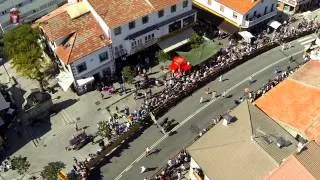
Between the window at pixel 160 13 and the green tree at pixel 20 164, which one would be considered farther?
the window at pixel 160 13

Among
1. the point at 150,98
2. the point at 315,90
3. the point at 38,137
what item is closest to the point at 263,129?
the point at 315,90

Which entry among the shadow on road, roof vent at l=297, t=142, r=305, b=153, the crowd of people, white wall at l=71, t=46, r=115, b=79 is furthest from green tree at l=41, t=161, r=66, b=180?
roof vent at l=297, t=142, r=305, b=153

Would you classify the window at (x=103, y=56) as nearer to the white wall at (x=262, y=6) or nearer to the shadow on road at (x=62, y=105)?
the shadow on road at (x=62, y=105)

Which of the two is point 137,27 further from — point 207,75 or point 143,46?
point 207,75

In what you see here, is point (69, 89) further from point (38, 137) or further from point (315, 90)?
point (315, 90)

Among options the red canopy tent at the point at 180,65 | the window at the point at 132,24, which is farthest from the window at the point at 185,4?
the window at the point at 132,24

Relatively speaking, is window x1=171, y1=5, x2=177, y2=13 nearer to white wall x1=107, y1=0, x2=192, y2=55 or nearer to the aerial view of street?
the aerial view of street

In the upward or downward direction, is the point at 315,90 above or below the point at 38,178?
above
